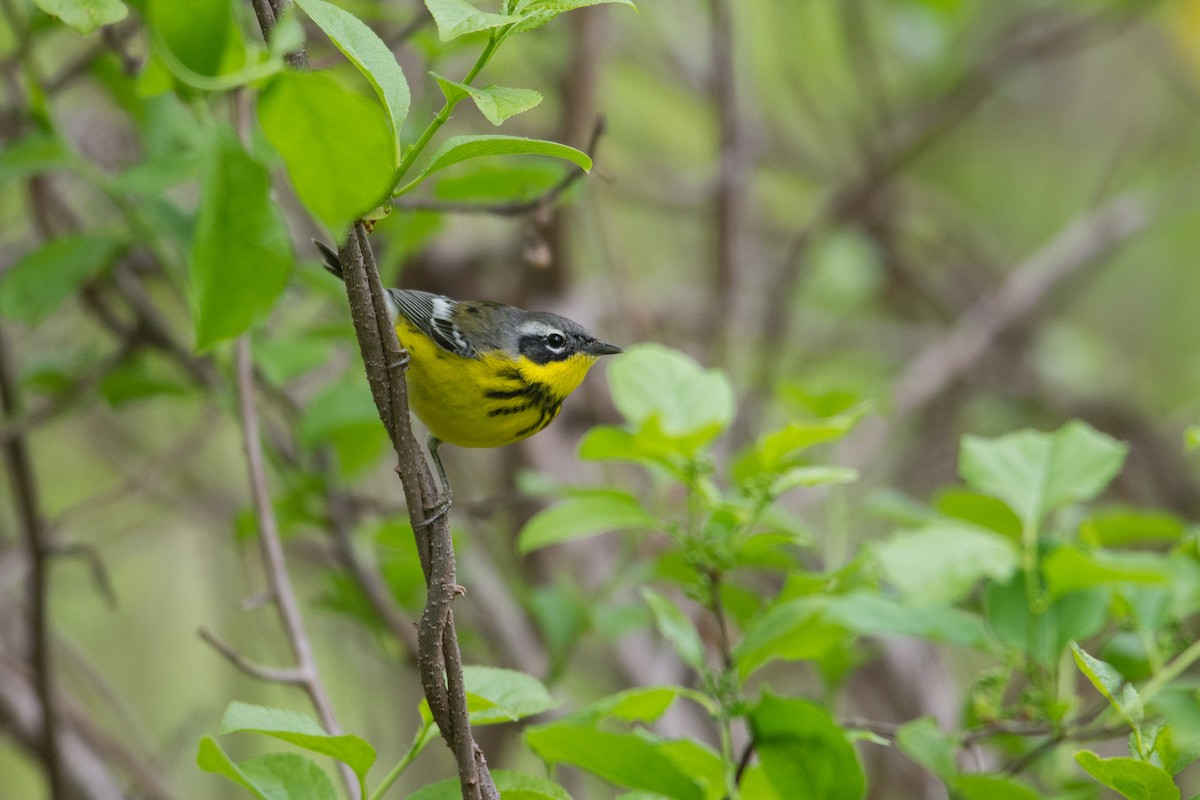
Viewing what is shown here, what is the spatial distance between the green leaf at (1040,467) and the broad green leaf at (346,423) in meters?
1.12

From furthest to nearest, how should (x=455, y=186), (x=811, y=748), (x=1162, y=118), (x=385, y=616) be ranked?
(x=1162, y=118), (x=385, y=616), (x=455, y=186), (x=811, y=748)

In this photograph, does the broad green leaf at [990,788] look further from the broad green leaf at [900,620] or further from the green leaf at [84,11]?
the green leaf at [84,11]

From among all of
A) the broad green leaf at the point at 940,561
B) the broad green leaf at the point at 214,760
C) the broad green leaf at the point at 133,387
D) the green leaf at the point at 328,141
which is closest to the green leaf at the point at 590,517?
the broad green leaf at the point at 940,561

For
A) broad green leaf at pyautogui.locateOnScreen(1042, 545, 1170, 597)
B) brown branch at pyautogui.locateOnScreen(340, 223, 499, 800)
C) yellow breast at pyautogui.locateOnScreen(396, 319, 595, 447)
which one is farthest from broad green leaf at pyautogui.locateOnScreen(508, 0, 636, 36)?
yellow breast at pyautogui.locateOnScreen(396, 319, 595, 447)

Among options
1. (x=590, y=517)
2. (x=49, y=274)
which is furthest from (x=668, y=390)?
(x=49, y=274)

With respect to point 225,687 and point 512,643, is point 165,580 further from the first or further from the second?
point 512,643

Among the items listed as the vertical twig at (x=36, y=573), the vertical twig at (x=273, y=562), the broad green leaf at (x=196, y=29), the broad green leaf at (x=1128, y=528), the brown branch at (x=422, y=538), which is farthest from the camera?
the vertical twig at (x=36, y=573)

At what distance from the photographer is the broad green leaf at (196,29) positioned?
79 cm

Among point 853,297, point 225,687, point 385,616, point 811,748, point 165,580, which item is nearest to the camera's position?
point 811,748

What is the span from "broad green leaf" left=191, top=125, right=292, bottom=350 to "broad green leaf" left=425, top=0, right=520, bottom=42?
0.22 m

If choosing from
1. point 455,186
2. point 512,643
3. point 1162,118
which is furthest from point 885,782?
point 1162,118

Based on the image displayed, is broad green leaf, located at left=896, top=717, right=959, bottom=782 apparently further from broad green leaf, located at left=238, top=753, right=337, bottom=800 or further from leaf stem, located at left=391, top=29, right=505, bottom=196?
leaf stem, located at left=391, top=29, right=505, bottom=196

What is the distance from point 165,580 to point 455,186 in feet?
12.6

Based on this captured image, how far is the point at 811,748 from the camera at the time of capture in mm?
1195
